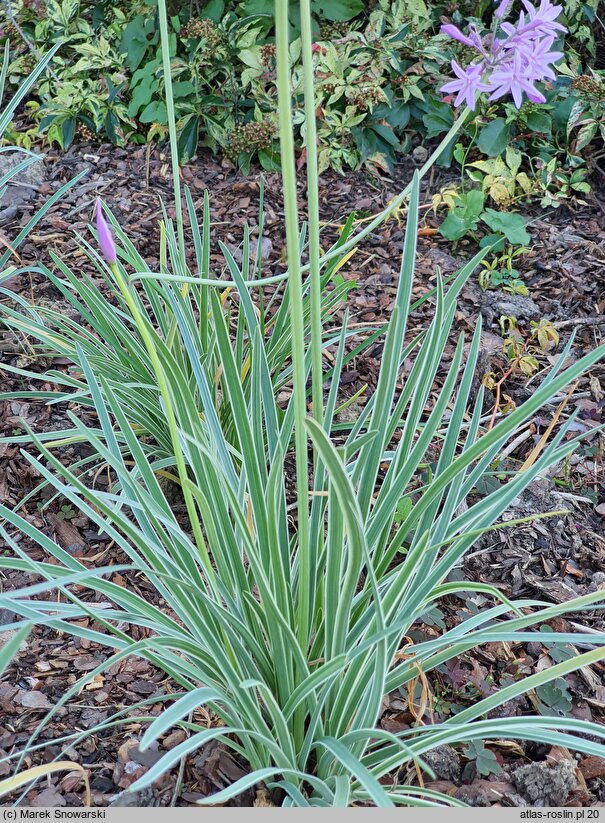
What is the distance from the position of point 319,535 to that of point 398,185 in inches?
80.7

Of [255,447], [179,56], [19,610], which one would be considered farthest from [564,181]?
[19,610]

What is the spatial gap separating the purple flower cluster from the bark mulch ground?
1.76ft

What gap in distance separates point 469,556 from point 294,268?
1029 mm

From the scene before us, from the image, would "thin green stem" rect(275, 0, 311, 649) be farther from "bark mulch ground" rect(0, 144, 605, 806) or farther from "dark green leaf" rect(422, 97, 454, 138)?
"dark green leaf" rect(422, 97, 454, 138)

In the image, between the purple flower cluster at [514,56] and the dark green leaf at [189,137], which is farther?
the dark green leaf at [189,137]

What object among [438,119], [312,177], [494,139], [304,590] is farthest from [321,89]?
[304,590]

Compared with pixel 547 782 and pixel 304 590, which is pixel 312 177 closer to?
pixel 304 590

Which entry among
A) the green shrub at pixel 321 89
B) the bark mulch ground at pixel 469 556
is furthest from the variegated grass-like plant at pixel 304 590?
the green shrub at pixel 321 89

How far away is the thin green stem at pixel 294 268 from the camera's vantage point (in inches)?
27.1

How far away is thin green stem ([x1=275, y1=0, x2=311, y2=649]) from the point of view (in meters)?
0.69

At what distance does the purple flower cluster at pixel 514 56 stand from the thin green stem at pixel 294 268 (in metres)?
0.35

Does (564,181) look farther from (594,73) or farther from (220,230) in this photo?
(220,230)

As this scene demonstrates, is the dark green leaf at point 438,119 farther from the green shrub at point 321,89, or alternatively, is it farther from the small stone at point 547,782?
the small stone at point 547,782

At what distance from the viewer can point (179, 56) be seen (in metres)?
3.05
